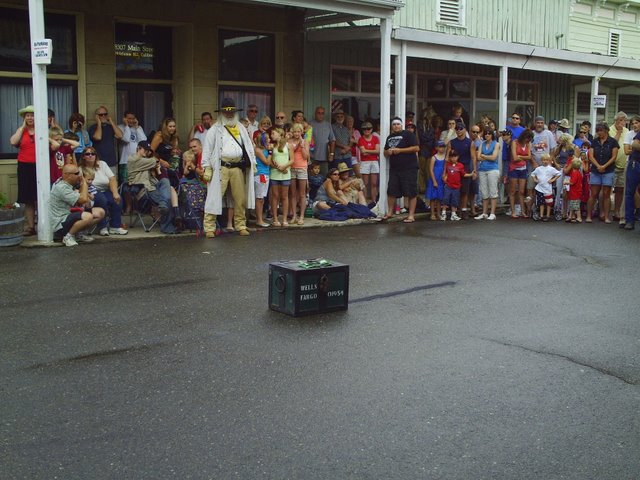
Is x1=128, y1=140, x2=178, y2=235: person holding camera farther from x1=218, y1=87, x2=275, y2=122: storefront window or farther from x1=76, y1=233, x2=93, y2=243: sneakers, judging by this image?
x1=218, y1=87, x2=275, y2=122: storefront window

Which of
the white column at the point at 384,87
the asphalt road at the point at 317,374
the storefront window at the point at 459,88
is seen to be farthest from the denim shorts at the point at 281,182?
the storefront window at the point at 459,88

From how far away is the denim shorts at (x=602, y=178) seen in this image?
16.3 metres

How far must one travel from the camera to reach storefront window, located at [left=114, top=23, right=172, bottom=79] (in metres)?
14.9

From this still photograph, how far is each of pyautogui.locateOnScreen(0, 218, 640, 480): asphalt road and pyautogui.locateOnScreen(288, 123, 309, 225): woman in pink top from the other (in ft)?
14.6

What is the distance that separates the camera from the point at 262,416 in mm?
5000

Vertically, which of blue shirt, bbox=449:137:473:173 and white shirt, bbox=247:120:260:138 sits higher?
white shirt, bbox=247:120:260:138

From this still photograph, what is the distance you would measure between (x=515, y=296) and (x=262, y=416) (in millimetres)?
4371

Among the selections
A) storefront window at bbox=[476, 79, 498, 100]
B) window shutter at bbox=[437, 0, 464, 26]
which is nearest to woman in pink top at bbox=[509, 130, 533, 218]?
window shutter at bbox=[437, 0, 464, 26]

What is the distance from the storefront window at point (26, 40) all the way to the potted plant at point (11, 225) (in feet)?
10.2

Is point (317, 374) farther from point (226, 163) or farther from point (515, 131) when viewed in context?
point (515, 131)

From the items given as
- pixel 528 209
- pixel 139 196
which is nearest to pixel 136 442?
pixel 139 196

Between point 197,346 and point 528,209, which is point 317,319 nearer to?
point 197,346

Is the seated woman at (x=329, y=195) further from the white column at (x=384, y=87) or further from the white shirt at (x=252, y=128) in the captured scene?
the white shirt at (x=252, y=128)

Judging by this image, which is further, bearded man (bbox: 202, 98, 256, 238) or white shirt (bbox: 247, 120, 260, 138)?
white shirt (bbox: 247, 120, 260, 138)
